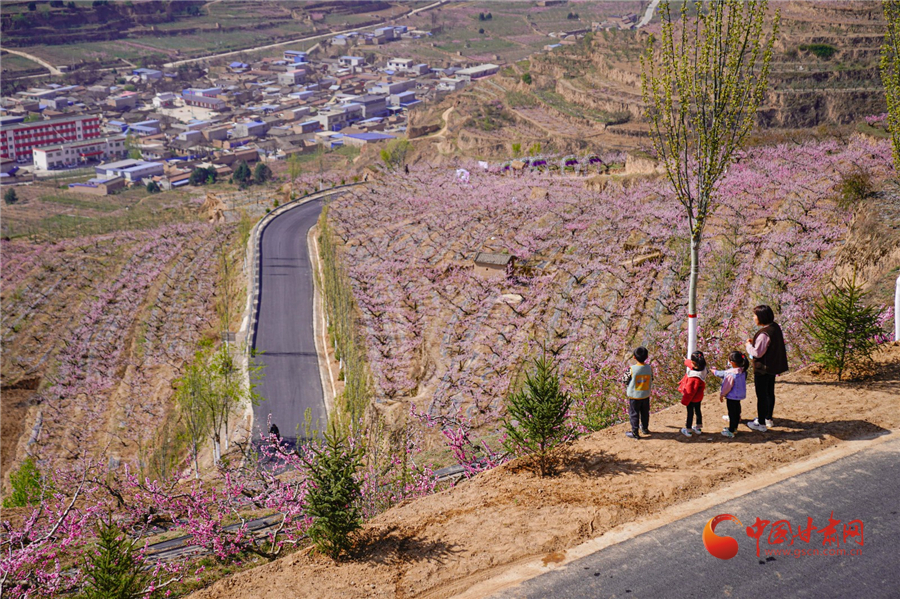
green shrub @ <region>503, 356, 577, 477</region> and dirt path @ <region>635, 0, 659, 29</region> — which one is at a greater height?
dirt path @ <region>635, 0, 659, 29</region>

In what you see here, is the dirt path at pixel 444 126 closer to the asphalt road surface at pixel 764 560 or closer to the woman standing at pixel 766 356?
the woman standing at pixel 766 356

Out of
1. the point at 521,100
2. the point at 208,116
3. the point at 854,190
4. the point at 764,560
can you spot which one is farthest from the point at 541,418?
the point at 208,116

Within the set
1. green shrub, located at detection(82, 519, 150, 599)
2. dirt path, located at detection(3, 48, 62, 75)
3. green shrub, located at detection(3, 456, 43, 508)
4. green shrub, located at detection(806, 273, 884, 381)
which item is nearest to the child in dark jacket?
green shrub, located at detection(806, 273, 884, 381)

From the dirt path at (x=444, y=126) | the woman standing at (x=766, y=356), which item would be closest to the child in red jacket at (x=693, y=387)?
the woman standing at (x=766, y=356)

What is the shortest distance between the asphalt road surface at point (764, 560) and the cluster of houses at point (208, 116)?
11176 centimetres

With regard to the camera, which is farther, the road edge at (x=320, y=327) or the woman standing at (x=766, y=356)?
the road edge at (x=320, y=327)

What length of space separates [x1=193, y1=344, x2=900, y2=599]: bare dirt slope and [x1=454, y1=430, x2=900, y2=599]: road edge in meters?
0.14

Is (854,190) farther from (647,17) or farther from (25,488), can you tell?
(647,17)

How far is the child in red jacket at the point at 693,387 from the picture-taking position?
13.1 m

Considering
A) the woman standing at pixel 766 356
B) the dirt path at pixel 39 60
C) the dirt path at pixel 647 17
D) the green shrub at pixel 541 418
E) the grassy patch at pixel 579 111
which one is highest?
the dirt path at pixel 647 17

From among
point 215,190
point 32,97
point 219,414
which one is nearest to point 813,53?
point 219,414

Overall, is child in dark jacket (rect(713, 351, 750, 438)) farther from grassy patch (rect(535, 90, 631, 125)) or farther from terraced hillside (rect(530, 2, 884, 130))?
grassy patch (rect(535, 90, 631, 125))

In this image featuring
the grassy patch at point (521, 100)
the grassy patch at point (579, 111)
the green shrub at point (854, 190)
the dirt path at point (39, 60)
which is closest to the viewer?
the green shrub at point (854, 190)

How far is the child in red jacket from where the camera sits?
13062 millimetres
